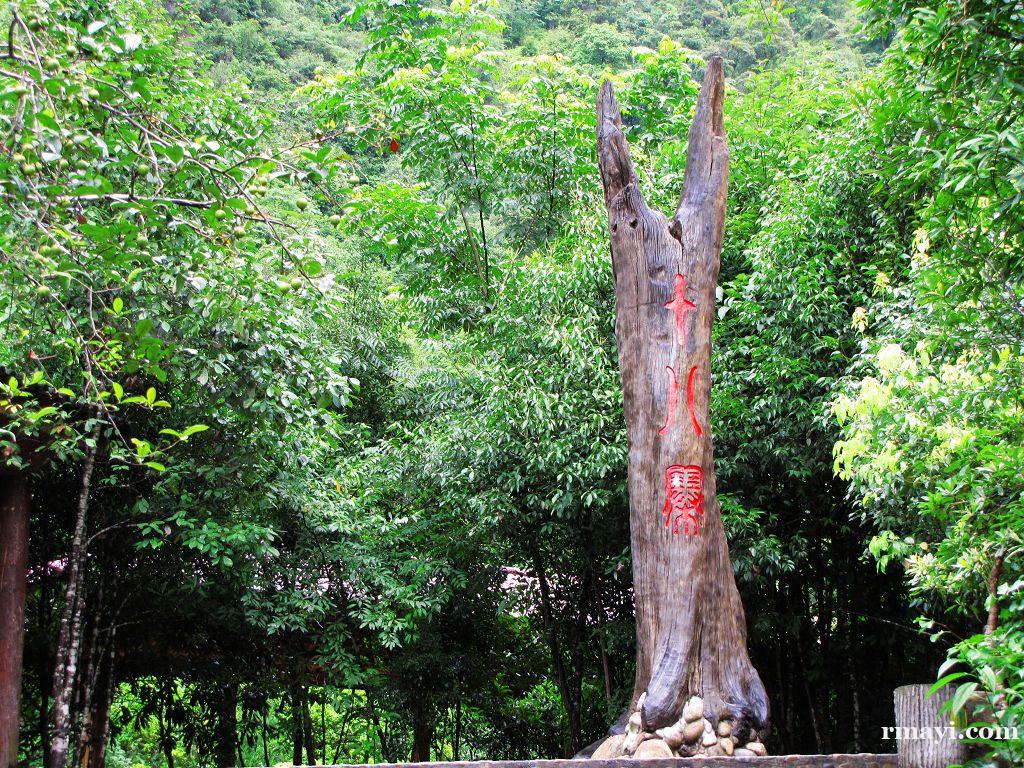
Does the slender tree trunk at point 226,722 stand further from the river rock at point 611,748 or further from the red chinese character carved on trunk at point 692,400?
the red chinese character carved on trunk at point 692,400

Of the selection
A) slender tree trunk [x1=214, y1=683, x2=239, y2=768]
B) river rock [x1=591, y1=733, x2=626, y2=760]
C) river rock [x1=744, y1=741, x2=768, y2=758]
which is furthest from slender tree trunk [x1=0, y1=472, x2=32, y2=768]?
river rock [x1=744, y1=741, x2=768, y2=758]

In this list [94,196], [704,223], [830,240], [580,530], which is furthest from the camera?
[580,530]

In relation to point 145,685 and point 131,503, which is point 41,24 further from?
point 145,685

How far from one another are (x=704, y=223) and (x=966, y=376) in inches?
55.8

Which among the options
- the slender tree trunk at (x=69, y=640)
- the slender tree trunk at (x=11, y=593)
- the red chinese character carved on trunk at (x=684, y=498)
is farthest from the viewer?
the slender tree trunk at (x=69, y=640)

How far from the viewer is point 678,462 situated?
12.8 feet

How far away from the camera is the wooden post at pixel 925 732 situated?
1.86 metres

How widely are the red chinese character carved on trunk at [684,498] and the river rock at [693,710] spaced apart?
66cm

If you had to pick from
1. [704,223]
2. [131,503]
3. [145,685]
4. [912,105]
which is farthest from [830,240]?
[145,685]

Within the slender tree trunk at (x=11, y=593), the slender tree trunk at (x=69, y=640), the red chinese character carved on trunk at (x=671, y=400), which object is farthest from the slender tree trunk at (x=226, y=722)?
the red chinese character carved on trunk at (x=671, y=400)

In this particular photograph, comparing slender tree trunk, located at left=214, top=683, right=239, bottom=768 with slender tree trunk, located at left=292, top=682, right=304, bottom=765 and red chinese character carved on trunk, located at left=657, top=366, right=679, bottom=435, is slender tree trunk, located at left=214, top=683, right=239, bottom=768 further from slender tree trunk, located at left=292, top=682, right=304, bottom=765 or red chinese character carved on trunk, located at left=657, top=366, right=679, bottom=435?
red chinese character carved on trunk, located at left=657, top=366, right=679, bottom=435

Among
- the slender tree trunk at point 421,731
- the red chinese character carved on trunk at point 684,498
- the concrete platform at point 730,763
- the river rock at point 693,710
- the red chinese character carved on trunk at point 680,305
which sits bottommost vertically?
the slender tree trunk at point 421,731

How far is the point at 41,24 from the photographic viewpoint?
1938 mm

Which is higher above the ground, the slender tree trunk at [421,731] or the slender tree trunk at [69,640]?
the slender tree trunk at [69,640]
